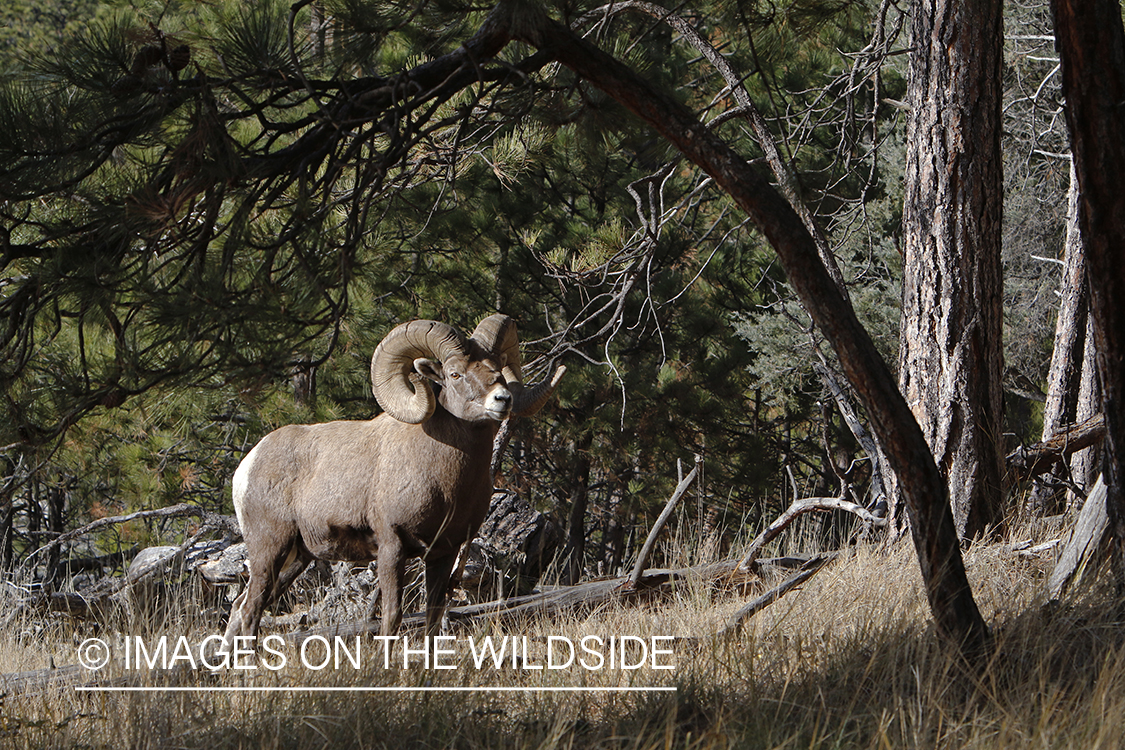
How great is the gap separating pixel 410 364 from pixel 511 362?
0.51m

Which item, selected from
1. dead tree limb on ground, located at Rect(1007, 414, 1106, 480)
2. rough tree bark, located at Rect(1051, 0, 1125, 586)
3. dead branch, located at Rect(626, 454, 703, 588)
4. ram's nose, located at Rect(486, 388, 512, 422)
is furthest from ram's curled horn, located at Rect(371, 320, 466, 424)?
dead tree limb on ground, located at Rect(1007, 414, 1106, 480)

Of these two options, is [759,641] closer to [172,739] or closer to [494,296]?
[172,739]

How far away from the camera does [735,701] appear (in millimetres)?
3514

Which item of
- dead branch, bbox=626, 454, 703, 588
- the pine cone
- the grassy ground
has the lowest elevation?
the grassy ground

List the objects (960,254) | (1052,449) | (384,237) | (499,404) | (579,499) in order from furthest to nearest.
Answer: (579,499), (384,237), (1052,449), (960,254), (499,404)

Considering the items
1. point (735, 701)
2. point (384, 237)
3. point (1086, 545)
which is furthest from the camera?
point (384, 237)

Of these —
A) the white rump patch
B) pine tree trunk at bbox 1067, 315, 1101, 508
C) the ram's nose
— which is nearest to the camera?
the ram's nose

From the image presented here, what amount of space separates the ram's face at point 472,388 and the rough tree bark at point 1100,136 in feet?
7.97

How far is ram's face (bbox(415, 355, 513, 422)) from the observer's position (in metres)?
4.61

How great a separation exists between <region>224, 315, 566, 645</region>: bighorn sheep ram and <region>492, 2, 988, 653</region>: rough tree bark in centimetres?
135

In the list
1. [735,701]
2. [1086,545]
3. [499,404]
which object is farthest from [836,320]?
[499,404]

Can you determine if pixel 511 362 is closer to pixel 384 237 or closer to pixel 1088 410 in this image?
pixel 384 237

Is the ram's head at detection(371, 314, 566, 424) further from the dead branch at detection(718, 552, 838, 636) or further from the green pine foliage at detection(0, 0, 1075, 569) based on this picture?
the dead branch at detection(718, 552, 838, 636)

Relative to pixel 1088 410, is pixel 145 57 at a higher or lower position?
higher
